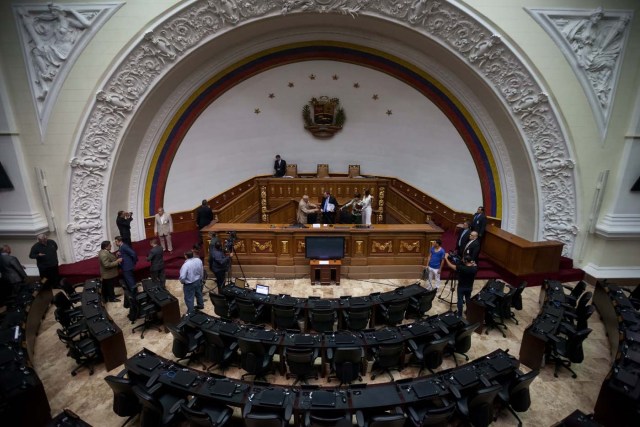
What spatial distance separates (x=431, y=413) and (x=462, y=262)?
3218 mm

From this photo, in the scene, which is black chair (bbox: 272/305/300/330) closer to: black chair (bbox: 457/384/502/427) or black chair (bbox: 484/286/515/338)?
black chair (bbox: 457/384/502/427)

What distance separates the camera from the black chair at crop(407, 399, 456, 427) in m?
3.47

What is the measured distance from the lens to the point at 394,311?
18.9 feet

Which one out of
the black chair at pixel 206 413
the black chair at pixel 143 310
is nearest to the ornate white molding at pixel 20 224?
the black chair at pixel 143 310

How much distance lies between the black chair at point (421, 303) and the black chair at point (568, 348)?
72.8 inches

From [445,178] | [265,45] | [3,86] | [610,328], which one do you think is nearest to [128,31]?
[3,86]

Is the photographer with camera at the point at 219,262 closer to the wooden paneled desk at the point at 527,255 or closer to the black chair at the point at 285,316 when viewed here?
the black chair at the point at 285,316

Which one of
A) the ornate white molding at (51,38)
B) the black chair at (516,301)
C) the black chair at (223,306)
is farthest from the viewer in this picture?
the ornate white molding at (51,38)

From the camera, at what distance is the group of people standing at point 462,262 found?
234 inches

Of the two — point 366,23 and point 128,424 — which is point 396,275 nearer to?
point 128,424

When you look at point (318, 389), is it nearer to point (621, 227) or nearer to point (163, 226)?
point (163, 226)

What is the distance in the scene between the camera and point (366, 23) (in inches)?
380

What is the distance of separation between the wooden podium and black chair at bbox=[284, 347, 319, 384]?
2889 mm

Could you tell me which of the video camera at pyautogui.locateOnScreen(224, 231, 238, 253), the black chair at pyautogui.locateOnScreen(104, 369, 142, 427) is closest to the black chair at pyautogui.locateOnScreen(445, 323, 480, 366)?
the black chair at pyautogui.locateOnScreen(104, 369, 142, 427)
